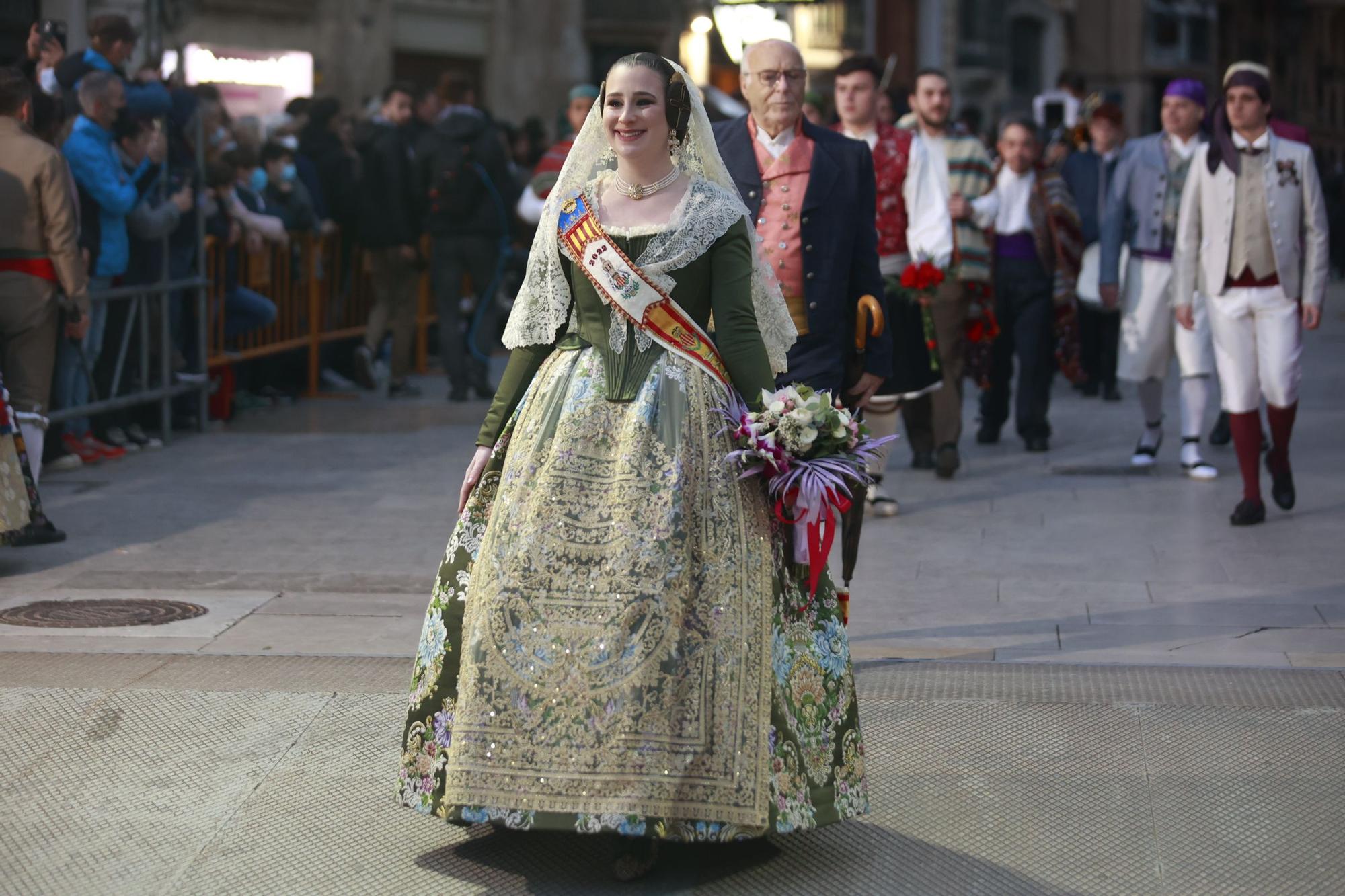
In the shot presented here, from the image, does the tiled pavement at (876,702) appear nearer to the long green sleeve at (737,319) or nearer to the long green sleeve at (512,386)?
the long green sleeve at (512,386)

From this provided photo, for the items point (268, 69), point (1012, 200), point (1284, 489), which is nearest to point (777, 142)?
point (1284, 489)

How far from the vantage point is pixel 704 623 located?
428cm

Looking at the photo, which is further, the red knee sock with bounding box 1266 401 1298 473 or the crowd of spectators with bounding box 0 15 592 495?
the crowd of spectators with bounding box 0 15 592 495

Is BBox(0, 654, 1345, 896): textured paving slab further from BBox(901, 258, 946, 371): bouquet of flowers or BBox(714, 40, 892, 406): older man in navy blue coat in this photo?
BBox(901, 258, 946, 371): bouquet of flowers

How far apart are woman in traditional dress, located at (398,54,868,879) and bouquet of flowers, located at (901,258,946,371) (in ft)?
14.7

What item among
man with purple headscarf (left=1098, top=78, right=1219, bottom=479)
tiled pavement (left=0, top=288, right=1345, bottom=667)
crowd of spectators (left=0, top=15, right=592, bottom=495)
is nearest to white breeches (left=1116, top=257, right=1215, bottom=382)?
man with purple headscarf (left=1098, top=78, right=1219, bottom=479)

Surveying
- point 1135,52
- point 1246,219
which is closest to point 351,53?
point 1246,219

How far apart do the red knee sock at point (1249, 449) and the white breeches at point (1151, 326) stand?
1526mm

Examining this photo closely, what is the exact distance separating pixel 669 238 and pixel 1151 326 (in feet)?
21.1

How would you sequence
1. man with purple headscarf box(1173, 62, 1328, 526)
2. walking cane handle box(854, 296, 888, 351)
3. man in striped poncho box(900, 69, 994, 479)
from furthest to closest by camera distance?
1. man in striped poncho box(900, 69, 994, 479)
2. man with purple headscarf box(1173, 62, 1328, 526)
3. walking cane handle box(854, 296, 888, 351)

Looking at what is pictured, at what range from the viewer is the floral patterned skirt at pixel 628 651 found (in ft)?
13.7

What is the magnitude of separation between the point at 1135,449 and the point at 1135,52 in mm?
40128

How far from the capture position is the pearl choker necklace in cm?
462

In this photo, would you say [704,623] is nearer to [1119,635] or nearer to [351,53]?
[1119,635]
